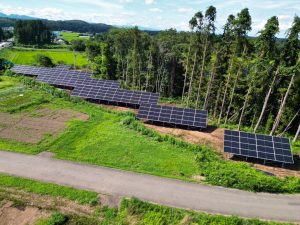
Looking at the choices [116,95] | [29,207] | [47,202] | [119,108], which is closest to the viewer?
[29,207]

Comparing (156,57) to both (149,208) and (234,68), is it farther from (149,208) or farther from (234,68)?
(149,208)

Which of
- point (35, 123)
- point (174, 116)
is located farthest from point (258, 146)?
point (35, 123)

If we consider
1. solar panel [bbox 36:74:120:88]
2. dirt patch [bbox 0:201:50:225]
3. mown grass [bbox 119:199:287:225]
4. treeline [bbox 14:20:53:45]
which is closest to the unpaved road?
mown grass [bbox 119:199:287:225]

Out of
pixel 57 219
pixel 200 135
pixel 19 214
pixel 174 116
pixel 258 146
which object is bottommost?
pixel 200 135

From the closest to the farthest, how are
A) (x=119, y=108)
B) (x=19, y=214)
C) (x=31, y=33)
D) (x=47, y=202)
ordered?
(x=19, y=214), (x=47, y=202), (x=119, y=108), (x=31, y=33)

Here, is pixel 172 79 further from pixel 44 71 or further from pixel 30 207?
pixel 30 207

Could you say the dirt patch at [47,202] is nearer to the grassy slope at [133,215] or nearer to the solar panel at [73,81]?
the grassy slope at [133,215]

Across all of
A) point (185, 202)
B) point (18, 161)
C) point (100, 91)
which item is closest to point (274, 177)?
point (185, 202)
